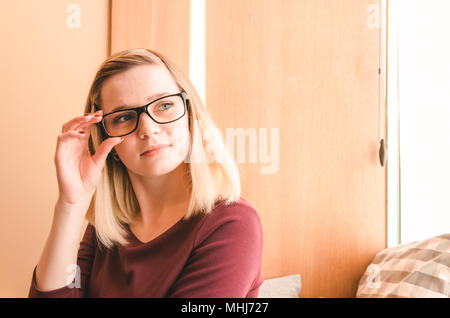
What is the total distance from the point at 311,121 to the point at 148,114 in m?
0.77

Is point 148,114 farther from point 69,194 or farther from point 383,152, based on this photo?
point 383,152

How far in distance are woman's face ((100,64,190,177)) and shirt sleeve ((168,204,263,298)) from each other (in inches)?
5.3

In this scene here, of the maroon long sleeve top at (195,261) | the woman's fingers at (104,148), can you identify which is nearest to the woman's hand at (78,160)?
the woman's fingers at (104,148)

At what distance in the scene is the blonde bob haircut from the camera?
0.69m

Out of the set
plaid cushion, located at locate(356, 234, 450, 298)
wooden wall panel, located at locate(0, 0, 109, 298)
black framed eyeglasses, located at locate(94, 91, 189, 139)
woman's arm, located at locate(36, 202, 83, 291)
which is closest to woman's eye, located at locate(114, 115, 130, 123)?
black framed eyeglasses, located at locate(94, 91, 189, 139)

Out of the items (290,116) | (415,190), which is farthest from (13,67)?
(415,190)

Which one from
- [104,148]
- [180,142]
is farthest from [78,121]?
[180,142]

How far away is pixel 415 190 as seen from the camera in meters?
1.29

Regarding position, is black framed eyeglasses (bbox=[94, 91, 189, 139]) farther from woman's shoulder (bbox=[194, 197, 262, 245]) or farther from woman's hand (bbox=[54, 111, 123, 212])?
woman's shoulder (bbox=[194, 197, 262, 245])

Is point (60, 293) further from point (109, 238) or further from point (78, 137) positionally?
point (78, 137)

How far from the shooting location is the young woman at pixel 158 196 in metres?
0.65

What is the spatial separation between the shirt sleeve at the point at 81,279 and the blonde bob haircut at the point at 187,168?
6 cm

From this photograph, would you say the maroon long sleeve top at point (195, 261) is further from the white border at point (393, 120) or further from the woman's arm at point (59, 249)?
the white border at point (393, 120)
